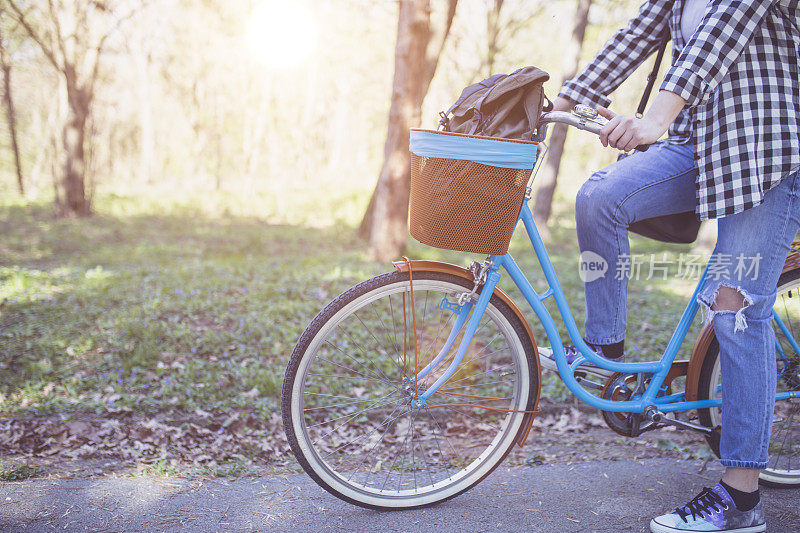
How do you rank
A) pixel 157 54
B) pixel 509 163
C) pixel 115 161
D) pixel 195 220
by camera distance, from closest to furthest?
pixel 509 163 < pixel 195 220 < pixel 157 54 < pixel 115 161

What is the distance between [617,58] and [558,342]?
122 centimetres

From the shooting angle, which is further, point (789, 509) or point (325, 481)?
point (789, 509)

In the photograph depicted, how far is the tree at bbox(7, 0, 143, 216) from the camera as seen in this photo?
9.87m

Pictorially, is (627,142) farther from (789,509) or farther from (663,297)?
(663,297)

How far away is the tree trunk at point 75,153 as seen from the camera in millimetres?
10359

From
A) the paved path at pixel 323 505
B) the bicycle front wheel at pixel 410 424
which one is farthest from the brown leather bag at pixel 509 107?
the paved path at pixel 323 505

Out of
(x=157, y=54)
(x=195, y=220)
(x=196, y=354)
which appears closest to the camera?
(x=196, y=354)

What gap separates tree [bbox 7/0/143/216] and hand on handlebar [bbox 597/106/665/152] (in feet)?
34.8

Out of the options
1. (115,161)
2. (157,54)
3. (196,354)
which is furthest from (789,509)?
(115,161)

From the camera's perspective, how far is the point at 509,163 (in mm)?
1820

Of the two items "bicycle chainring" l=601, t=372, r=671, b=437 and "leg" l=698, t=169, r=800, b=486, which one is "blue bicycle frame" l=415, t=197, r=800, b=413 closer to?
"bicycle chainring" l=601, t=372, r=671, b=437

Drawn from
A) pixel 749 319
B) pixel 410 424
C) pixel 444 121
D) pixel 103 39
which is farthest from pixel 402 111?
pixel 103 39

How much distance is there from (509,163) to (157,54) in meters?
21.0

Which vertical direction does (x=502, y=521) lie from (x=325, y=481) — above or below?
below
